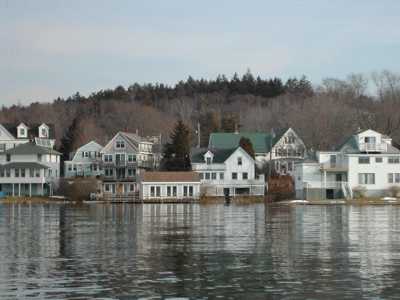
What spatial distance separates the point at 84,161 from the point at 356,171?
134 feet

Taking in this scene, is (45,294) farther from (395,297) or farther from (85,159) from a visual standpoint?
(85,159)

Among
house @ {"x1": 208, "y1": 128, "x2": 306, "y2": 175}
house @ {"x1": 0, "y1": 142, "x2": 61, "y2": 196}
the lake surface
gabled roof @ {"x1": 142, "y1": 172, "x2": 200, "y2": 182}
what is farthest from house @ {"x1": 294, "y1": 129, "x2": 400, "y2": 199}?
the lake surface

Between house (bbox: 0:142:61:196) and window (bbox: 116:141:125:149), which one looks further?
window (bbox: 116:141:125:149)

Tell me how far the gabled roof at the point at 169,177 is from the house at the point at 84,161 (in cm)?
1861

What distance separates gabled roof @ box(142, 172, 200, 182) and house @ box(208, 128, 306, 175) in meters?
16.7

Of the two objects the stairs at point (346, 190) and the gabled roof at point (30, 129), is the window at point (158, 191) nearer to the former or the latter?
the stairs at point (346, 190)

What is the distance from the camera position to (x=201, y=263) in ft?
89.8

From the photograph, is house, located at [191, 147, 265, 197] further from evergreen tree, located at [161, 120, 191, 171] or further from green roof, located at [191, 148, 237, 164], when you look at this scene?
evergreen tree, located at [161, 120, 191, 171]

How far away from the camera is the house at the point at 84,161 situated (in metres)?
114

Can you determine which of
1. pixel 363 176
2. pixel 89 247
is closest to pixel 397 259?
pixel 89 247

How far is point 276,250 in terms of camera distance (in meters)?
31.7

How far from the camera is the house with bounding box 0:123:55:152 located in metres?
116

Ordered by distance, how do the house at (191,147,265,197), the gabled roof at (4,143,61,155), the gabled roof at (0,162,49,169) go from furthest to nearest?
the gabled roof at (4,143,61,155) → the gabled roof at (0,162,49,169) → the house at (191,147,265,197)

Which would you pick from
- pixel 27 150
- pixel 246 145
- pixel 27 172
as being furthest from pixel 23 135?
pixel 246 145
